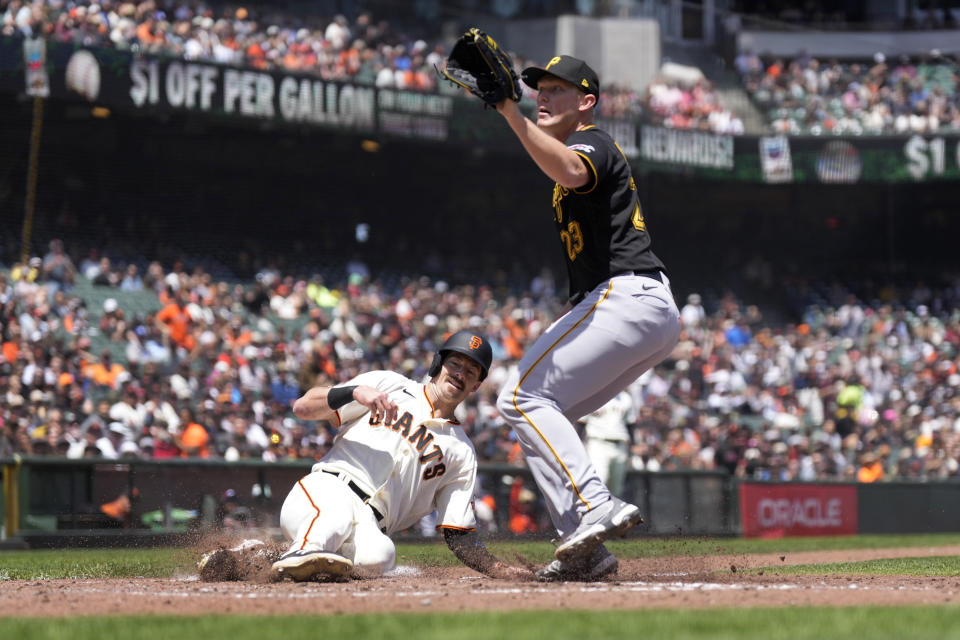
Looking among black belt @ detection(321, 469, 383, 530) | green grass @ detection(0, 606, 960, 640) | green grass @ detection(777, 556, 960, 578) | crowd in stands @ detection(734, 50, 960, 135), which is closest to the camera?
green grass @ detection(0, 606, 960, 640)

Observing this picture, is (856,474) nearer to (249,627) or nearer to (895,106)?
(895,106)

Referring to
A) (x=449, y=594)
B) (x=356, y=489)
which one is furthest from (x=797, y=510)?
(x=449, y=594)

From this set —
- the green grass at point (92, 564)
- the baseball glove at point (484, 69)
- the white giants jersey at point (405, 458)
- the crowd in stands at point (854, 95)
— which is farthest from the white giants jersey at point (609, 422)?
the crowd in stands at point (854, 95)

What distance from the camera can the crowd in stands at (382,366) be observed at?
1444 cm

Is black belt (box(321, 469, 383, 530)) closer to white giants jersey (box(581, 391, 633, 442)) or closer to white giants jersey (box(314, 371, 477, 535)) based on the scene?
white giants jersey (box(314, 371, 477, 535))

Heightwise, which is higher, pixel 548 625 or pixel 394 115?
pixel 394 115

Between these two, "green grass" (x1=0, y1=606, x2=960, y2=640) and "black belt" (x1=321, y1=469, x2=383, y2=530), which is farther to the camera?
"black belt" (x1=321, y1=469, x2=383, y2=530)

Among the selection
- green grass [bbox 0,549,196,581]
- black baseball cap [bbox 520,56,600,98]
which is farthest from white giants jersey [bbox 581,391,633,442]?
black baseball cap [bbox 520,56,600,98]

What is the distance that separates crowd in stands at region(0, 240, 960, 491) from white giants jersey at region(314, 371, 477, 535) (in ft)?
23.0

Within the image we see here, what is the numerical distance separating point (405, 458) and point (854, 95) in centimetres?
2327

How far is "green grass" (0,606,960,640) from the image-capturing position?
3441 mm

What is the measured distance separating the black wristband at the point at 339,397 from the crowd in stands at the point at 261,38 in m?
14.0

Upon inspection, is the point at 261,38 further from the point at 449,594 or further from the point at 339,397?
the point at 449,594

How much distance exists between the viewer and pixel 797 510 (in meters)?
16.5
